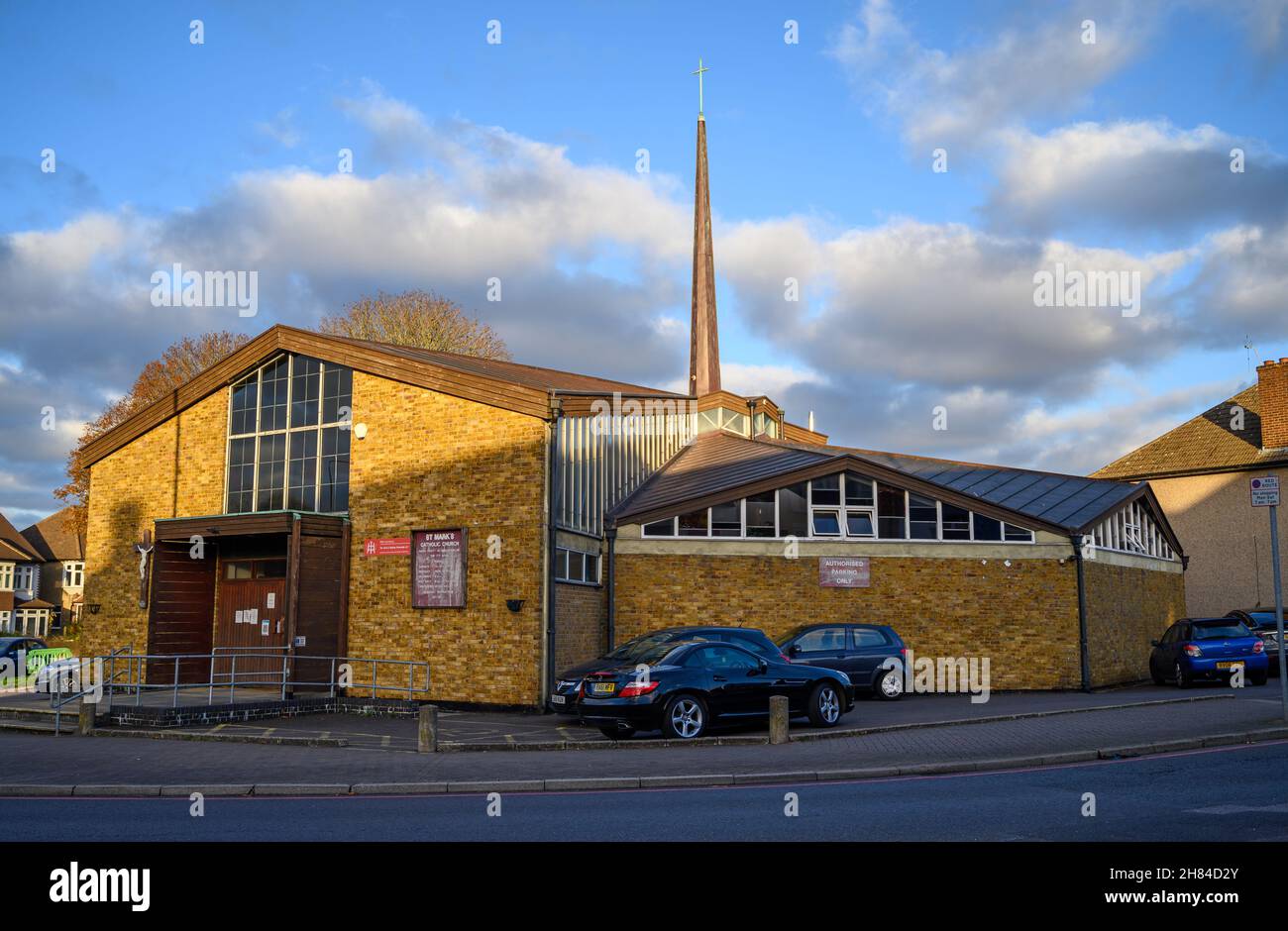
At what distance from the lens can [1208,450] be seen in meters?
43.6

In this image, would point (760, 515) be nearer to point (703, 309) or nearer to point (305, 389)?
point (305, 389)

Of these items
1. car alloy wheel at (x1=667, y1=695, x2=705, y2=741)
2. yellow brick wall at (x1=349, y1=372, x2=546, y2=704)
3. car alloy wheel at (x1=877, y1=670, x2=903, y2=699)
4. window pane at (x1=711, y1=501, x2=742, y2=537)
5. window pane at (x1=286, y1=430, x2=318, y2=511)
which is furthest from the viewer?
window pane at (x1=711, y1=501, x2=742, y2=537)

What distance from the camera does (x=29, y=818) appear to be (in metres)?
10.0

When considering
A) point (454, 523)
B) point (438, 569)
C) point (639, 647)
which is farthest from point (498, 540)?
point (639, 647)

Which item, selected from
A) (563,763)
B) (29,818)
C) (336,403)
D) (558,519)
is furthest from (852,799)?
(336,403)

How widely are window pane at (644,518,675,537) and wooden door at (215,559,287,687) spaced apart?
797 centimetres

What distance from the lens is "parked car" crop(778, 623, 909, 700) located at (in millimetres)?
22688

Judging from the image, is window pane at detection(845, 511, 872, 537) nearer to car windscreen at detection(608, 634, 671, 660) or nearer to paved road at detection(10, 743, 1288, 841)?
car windscreen at detection(608, 634, 671, 660)

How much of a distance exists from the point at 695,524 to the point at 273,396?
9.96 meters

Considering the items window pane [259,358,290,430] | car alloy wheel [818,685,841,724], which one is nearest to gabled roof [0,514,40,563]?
window pane [259,358,290,430]

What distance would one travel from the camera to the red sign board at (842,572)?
25.4m

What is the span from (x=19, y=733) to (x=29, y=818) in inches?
376

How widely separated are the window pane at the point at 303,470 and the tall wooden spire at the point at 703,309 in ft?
70.6
